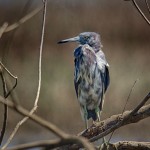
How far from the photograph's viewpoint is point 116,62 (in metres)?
9.58

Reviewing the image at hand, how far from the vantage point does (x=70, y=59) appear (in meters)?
9.65

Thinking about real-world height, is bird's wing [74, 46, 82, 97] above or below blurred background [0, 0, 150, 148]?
below

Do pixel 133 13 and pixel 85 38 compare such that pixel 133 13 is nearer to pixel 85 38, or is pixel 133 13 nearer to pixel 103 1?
pixel 103 1

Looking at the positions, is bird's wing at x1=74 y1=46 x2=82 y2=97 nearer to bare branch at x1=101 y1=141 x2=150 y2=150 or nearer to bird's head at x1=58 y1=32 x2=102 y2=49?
bird's head at x1=58 y1=32 x2=102 y2=49

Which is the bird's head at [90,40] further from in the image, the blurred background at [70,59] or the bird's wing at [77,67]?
the blurred background at [70,59]

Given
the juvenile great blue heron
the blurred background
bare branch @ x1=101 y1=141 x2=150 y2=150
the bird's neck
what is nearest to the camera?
bare branch @ x1=101 y1=141 x2=150 y2=150

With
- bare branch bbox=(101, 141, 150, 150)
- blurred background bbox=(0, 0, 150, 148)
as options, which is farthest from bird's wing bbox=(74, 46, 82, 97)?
blurred background bbox=(0, 0, 150, 148)

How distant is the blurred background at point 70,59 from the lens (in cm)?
876

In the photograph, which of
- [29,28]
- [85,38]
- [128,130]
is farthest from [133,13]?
[85,38]

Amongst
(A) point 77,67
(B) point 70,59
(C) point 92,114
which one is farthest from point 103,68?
(B) point 70,59

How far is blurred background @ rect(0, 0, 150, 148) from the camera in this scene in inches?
345

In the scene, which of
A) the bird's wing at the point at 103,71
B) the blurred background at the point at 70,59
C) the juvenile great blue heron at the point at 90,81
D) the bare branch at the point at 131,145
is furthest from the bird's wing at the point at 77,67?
the blurred background at the point at 70,59

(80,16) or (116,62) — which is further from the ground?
(80,16)

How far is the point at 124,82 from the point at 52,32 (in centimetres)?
152
